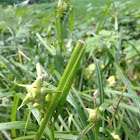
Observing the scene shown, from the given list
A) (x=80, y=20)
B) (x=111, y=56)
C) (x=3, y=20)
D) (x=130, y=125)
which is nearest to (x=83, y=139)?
(x=130, y=125)

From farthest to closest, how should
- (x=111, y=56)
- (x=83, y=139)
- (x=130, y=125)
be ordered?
(x=111, y=56) < (x=130, y=125) < (x=83, y=139)

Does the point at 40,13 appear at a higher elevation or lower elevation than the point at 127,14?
higher

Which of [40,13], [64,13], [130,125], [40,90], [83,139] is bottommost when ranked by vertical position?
[130,125]

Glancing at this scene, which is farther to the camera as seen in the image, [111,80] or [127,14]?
[127,14]

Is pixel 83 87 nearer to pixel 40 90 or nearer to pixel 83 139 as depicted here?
pixel 83 139

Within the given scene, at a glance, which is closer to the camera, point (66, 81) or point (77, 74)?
point (66, 81)

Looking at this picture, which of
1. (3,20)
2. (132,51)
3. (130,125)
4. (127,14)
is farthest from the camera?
(127,14)

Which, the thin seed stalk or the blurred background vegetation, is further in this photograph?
the blurred background vegetation

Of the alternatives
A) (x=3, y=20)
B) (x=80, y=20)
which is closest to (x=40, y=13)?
(x=80, y=20)

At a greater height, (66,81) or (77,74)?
(66,81)

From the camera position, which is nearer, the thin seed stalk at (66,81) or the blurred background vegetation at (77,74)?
the thin seed stalk at (66,81)
